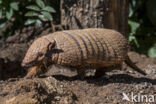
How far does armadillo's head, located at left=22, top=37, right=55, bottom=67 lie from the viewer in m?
3.79

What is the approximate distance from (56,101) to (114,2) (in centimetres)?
268

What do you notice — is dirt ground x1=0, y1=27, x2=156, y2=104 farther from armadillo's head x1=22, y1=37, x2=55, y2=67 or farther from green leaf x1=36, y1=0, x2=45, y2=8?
green leaf x1=36, y1=0, x2=45, y2=8

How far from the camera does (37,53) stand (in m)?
3.80

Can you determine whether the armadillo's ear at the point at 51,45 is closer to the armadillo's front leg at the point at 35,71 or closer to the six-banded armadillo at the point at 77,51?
the six-banded armadillo at the point at 77,51

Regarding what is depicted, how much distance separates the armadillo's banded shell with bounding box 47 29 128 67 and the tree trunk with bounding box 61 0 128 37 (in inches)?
38.0

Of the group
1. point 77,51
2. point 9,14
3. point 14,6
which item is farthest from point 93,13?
point 9,14

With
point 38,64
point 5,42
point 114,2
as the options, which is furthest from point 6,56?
point 114,2

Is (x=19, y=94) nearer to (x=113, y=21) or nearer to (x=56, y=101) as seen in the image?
(x=56, y=101)

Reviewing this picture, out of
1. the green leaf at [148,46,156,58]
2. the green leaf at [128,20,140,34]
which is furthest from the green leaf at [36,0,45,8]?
the green leaf at [148,46,156,58]

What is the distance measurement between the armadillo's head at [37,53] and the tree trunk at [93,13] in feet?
4.93

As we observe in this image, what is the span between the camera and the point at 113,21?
543 centimetres

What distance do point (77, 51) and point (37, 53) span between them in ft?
1.75

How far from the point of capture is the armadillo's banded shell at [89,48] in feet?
12.7

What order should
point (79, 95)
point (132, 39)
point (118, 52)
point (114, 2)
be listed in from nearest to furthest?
point (79, 95) < point (118, 52) < point (114, 2) < point (132, 39)
